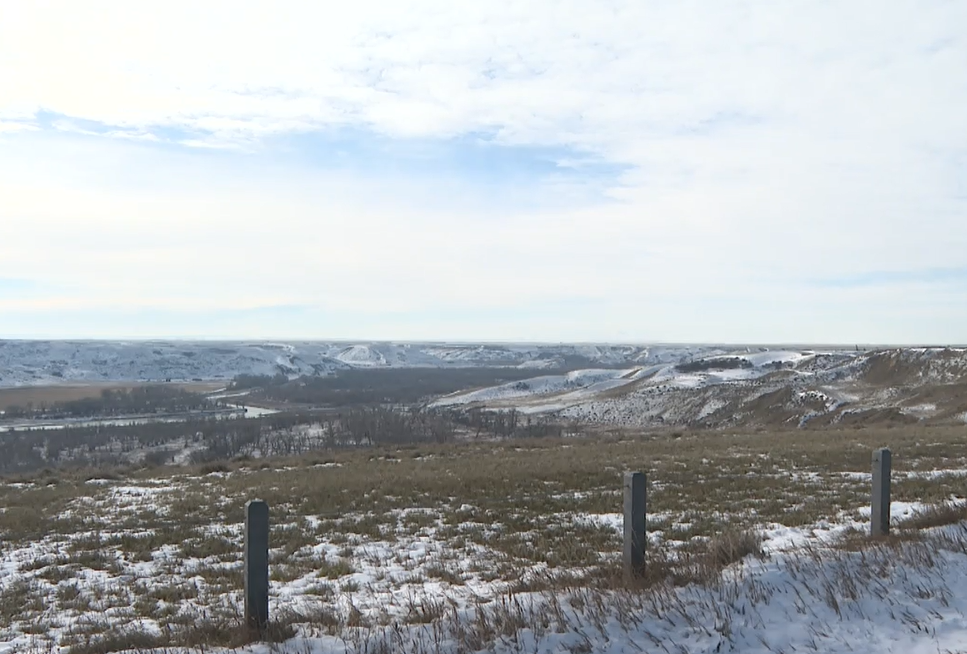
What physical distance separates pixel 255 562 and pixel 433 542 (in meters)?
5.62

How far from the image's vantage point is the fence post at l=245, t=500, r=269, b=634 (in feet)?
18.2

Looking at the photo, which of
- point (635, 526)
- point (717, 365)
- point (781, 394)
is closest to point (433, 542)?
point (635, 526)

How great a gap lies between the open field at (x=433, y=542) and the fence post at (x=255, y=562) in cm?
19

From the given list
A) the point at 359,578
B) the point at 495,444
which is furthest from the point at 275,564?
the point at 495,444

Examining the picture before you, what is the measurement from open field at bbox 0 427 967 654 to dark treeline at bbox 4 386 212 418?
4220 inches

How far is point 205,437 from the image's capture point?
251ft

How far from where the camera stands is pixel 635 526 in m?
6.46

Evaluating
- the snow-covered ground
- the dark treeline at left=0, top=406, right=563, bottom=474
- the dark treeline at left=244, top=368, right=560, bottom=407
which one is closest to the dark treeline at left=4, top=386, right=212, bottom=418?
the dark treeline at left=244, top=368, right=560, bottom=407

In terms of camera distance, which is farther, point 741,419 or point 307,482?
point 741,419

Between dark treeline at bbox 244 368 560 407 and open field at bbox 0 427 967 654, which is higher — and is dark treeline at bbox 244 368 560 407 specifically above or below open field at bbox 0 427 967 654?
below

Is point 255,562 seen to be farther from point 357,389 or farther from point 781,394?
point 357,389

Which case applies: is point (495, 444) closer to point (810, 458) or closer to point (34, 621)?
point (810, 458)

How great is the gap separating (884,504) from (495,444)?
2523 cm

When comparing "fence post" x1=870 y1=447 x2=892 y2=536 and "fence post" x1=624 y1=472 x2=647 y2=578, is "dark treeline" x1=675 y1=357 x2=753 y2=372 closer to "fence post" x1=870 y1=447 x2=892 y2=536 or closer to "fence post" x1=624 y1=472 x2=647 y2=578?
"fence post" x1=870 y1=447 x2=892 y2=536
